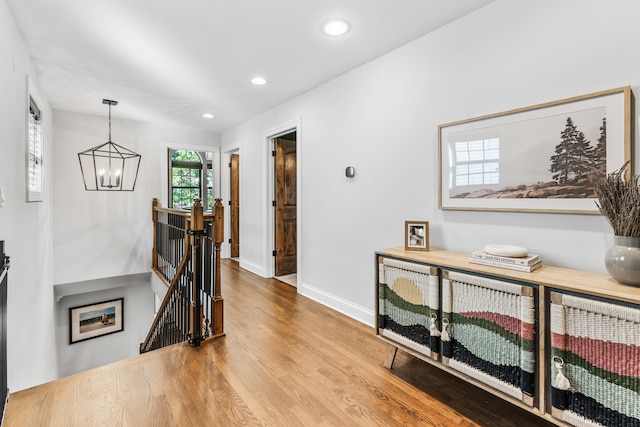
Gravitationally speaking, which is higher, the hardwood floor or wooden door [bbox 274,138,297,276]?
wooden door [bbox 274,138,297,276]

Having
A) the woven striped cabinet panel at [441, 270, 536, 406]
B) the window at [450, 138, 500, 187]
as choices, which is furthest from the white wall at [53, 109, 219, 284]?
the woven striped cabinet panel at [441, 270, 536, 406]

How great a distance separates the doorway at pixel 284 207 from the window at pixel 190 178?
3321 millimetres

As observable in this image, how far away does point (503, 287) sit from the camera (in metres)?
1.53

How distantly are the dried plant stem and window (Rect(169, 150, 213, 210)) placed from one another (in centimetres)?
697

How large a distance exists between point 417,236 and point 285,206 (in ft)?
8.74

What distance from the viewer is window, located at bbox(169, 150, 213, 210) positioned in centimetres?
728

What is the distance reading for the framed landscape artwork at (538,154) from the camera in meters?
1.54

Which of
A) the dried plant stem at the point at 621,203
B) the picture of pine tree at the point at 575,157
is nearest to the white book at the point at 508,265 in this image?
the dried plant stem at the point at 621,203

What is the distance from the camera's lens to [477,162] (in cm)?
205

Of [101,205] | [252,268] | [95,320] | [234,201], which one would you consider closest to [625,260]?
[252,268]

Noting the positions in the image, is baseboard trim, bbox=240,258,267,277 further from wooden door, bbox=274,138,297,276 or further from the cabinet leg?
the cabinet leg

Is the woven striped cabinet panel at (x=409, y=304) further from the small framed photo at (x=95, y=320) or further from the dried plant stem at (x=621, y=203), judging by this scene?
the small framed photo at (x=95, y=320)

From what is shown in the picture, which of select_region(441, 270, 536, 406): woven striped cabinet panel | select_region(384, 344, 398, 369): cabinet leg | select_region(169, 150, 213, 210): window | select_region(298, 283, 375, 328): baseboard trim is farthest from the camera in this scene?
select_region(169, 150, 213, 210): window

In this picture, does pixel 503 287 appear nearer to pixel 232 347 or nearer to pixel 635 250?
pixel 635 250
